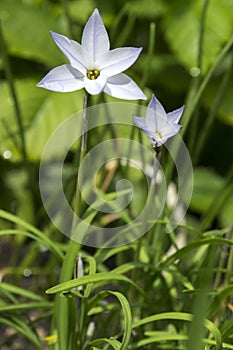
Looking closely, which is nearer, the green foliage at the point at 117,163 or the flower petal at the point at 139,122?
the flower petal at the point at 139,122

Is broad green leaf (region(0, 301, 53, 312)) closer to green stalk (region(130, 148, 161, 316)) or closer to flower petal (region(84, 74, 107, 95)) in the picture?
green stalk (region(130, 148, 161, 316))

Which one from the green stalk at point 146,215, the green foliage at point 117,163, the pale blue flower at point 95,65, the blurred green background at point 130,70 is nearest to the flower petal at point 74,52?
the pale blue flower at point 95,65

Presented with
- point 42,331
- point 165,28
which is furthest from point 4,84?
point 42,331

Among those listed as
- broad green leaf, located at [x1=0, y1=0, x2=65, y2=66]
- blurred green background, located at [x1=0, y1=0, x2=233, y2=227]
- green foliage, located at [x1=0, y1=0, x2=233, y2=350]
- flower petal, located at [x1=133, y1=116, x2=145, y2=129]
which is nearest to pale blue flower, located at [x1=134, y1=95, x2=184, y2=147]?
flower petal, located at [x1=133, y1=116, x2=145, y2=129]

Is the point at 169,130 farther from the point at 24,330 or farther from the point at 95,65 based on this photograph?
the point at 24,330

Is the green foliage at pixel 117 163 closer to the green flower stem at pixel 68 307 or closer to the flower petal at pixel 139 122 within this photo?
the green flower stem at pixel 68 307

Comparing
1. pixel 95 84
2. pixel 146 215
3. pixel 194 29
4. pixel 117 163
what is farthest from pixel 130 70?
pixel 95 84
